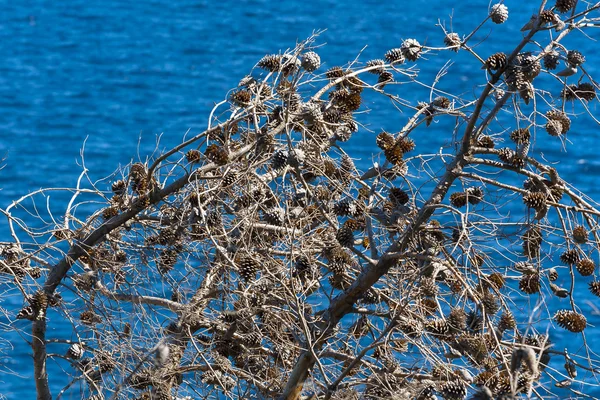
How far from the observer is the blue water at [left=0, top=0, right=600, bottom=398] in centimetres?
1498

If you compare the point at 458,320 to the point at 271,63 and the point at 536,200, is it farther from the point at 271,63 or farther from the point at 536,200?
the point at 271,63

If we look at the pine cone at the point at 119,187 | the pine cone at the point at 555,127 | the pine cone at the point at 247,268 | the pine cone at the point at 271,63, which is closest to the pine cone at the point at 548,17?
the pine cone at the point at 555,127

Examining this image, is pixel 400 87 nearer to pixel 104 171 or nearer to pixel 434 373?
pixel 104 171

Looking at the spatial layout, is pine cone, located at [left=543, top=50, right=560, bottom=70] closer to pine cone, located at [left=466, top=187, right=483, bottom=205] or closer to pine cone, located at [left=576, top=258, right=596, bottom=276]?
pine cone, located at [left=466, top=187, right=483, bottom=205]

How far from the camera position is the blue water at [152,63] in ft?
49.2

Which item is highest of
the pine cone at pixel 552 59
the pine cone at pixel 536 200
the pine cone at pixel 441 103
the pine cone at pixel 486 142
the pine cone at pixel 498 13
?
the pine cone at pixel 498 13

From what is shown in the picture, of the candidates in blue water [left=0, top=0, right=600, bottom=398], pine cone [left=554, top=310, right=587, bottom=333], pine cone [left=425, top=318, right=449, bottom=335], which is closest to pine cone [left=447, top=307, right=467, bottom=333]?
Answer: pine cone [left=425, top=318, right=449, bottom=335]

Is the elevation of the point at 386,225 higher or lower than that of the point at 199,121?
lower

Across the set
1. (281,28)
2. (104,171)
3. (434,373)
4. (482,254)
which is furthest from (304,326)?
(281,28)

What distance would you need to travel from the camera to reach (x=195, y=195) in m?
4.21

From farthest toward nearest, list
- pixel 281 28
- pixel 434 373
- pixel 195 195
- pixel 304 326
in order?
pixel 281 28
pixel 195 195
pixel 434 373
pixel 304 326

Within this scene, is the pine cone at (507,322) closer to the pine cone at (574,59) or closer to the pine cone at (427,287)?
the pine cone at (427,287)

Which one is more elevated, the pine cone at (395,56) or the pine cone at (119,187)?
the pine cone at (395,56)

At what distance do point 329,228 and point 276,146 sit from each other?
0.38 metres
